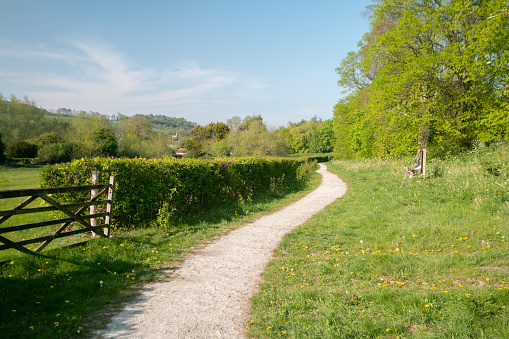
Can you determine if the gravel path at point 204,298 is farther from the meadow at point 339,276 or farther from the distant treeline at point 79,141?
the distant treeline at point 79,141

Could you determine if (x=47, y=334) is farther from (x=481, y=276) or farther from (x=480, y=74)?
(x=480, y=74)

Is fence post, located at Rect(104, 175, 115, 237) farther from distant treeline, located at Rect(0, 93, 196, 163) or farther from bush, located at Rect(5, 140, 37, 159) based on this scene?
bush, located at Rect(5, 140, 37, 159)

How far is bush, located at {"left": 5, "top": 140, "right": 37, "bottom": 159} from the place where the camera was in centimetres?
3728

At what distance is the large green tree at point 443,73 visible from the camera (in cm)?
1488

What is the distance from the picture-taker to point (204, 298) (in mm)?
4191

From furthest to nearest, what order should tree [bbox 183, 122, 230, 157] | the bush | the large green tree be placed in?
1. tree [bbox 183, 122, 230, 157]
2. the bush
3. the large green tree

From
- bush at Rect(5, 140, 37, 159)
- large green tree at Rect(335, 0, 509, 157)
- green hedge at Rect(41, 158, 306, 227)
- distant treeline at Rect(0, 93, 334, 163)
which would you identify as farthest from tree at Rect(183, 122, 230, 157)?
green hedge at Rect(41, 158, 306, 227)

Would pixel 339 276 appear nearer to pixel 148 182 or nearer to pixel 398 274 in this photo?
pixel 398 274

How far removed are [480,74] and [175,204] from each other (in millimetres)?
16958

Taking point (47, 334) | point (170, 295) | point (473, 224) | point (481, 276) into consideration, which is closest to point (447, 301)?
point (481, 276)

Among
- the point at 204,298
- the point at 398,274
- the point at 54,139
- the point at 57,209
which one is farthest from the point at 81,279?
the point at 54,139

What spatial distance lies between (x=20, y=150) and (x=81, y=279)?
4409cm

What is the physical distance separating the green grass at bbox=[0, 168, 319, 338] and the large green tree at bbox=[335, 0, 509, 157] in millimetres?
16002

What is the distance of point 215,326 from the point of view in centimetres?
344
